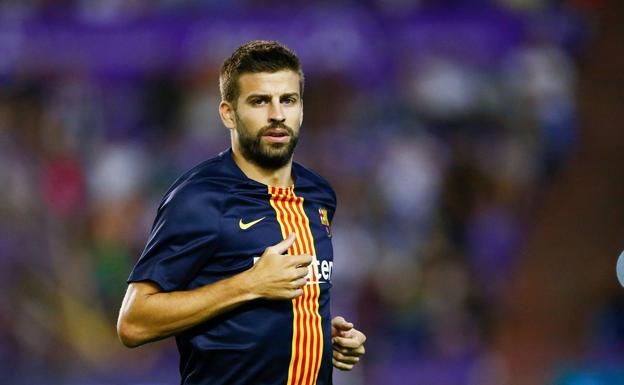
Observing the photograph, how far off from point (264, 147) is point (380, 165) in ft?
24.5

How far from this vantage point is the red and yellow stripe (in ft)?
13.9

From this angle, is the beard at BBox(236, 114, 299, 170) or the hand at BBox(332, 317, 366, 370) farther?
the hand at BBox(332, 317, 366, 370)

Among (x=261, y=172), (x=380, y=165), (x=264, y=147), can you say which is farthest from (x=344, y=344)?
(x=380, y=165)

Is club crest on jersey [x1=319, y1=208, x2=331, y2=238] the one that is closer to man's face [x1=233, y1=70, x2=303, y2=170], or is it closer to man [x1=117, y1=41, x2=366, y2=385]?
man [x1=117, y1=41, x2=366, y2=385]

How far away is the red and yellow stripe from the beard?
128mm

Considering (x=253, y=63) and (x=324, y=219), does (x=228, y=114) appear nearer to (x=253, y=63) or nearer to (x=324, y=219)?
(x=253, y=63)

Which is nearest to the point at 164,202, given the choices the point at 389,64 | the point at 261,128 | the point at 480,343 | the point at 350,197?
the point at 261,128

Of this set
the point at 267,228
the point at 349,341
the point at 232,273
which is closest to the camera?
the point at 232,273

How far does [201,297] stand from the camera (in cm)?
403

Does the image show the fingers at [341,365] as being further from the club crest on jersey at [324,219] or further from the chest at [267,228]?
the club crest on jersey at [324,219]

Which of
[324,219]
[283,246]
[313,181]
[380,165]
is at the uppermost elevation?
[380,165]

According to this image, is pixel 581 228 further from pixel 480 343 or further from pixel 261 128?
pixel 261 128

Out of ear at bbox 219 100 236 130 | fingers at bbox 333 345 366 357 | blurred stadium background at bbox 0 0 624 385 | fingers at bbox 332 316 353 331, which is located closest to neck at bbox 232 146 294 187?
ear at bbox 219 100 236 130

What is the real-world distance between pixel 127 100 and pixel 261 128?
8.80 metres
